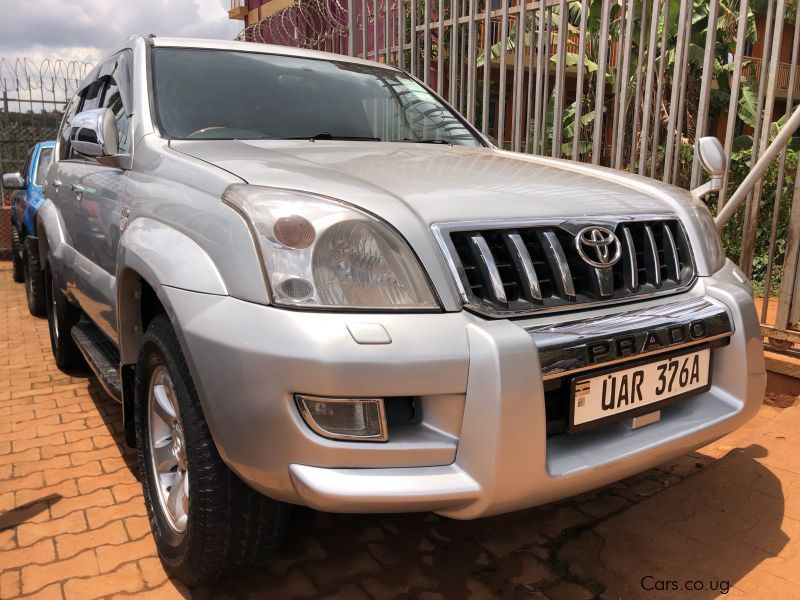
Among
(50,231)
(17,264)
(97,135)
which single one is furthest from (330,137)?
(17,264)

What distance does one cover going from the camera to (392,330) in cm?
161

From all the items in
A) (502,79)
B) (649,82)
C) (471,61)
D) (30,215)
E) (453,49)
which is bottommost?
(30,215)

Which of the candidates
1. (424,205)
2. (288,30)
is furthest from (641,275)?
(288,30)

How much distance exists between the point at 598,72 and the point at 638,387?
10.3 ft

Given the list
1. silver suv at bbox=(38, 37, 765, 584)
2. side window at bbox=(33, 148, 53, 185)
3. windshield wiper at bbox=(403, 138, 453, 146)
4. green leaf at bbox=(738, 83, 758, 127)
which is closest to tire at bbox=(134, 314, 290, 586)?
silver suv at bbox=(38, 37, 765, 584)

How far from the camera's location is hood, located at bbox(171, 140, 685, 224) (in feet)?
6.00

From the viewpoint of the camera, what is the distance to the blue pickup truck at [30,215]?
5.85m

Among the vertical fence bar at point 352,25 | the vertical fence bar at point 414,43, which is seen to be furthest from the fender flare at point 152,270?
the vertical fence bar at point 352,25

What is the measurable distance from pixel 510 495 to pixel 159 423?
4.13 feet

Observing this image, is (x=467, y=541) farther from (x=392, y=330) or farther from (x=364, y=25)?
(x=364, y=25)

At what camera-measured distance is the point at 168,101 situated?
2.63 m

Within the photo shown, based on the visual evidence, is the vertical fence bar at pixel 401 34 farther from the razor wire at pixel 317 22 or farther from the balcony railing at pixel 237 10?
the balcony railing at pixel 237 10

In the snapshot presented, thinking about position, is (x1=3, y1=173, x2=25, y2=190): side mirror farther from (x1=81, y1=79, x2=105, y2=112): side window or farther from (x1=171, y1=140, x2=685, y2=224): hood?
(x1=171, y1=140, x2=685, y2=224): hood

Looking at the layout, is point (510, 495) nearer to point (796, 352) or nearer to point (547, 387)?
point (547, 387)
